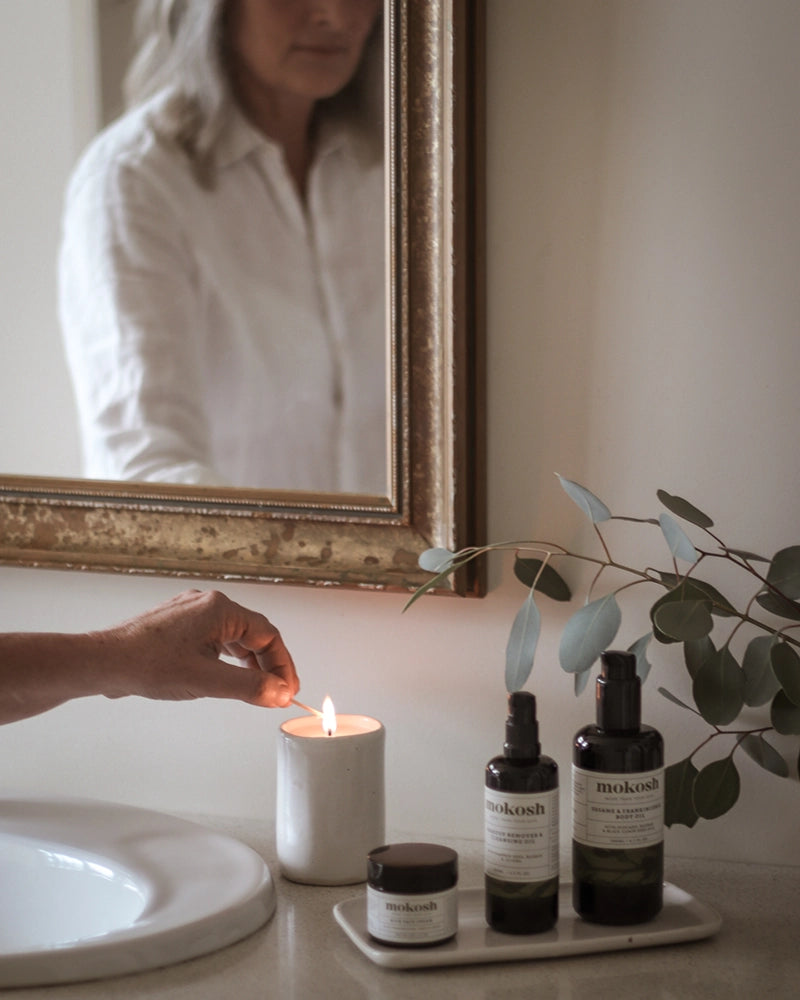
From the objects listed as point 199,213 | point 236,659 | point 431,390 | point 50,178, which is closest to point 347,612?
point 236,659

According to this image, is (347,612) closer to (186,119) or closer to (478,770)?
(478,770)

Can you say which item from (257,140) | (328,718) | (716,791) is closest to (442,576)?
(328,718)

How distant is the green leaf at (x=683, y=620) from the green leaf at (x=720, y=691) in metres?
0.06

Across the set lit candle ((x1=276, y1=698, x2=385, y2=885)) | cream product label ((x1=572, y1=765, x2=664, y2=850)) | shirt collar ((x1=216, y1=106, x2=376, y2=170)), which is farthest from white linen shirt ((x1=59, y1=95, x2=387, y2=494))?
cream product label ((x1=572, y1=765, x2=664, y2=850))

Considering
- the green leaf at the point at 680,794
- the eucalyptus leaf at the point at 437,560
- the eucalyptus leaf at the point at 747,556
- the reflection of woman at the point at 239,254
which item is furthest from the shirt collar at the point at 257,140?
the green leaf at the point at 680,794

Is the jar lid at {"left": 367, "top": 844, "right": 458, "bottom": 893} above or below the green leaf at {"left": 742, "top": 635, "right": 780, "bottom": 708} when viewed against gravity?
below

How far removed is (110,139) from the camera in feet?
3.58

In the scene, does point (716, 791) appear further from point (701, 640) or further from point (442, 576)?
point (442, 576)

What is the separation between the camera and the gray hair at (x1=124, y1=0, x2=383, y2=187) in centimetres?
104

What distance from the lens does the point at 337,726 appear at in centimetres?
100

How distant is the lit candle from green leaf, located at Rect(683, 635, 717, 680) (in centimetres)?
24

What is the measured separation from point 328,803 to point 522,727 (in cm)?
19

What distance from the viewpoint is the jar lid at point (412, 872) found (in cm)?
81

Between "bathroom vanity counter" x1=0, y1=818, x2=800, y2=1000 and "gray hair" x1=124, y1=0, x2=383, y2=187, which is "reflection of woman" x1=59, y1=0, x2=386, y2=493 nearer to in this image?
"gray hair" x1=124, y1=0, x2=383, y2=187
